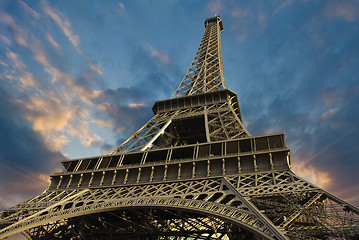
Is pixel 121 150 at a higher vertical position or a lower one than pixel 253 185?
higher

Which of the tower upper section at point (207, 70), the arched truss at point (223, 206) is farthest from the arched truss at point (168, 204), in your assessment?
the tower upper section at point (207, 70)

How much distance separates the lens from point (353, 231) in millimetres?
10789

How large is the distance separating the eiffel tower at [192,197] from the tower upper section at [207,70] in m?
10.0

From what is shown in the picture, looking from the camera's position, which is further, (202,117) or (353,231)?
(202,117)

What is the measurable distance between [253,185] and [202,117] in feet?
48.7

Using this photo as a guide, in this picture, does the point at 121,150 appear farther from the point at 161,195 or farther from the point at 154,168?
the point at 161,195

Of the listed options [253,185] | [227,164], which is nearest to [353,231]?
[253,185]

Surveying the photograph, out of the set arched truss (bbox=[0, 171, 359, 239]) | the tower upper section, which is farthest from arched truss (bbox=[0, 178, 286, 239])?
the tower upper section

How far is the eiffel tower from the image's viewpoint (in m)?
12.7

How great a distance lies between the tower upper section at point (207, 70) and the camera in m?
38.0

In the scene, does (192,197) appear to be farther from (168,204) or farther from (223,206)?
(223,206)

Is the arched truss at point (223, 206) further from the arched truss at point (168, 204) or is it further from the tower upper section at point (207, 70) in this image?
the tower upper section at point (207, 70)

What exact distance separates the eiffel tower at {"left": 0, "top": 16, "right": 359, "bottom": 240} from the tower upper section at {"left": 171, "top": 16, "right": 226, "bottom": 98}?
10.0 m

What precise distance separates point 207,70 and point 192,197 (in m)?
29.0
